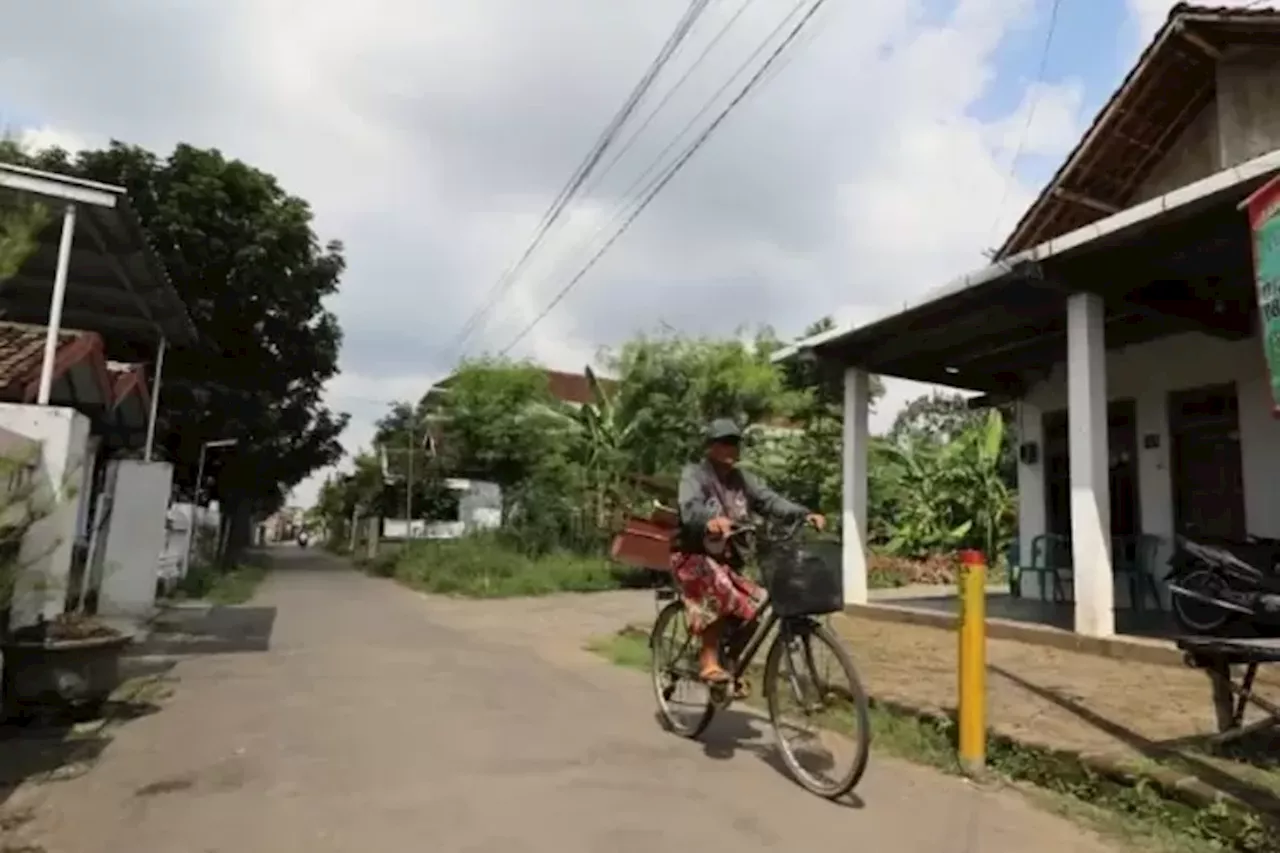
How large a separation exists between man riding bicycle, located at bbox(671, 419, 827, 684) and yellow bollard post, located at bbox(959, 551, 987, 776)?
28.9 inches

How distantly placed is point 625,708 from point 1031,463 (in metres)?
7.80

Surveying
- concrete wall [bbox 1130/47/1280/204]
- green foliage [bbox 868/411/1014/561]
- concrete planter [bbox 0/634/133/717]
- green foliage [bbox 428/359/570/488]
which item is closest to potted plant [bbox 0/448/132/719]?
concrete planter [bbox 0/634/133/717]

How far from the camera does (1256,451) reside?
29.0ft

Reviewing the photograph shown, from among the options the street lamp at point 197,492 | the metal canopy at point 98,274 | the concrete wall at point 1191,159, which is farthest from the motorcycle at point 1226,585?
the street lamp at point 197,492

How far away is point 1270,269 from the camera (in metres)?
3.64

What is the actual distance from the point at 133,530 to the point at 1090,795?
440 inches

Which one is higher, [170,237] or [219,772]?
[170,237]

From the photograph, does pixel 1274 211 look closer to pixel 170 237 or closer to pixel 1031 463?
pixel 1031 463

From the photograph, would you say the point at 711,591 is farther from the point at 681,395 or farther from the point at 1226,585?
the point at 681,395

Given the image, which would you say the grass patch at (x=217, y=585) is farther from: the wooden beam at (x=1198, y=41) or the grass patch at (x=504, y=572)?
the wooden beam at (x=1198, y=41)

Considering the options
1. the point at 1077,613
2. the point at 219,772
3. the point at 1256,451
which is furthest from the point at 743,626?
the point at 1256,451

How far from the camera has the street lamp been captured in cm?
1748

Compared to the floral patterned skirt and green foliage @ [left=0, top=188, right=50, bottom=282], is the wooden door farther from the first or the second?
green foliage @ [left=0, top=188, right=50, bottom=282]

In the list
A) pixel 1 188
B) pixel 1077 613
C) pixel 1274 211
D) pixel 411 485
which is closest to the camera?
pixel 1274 211
